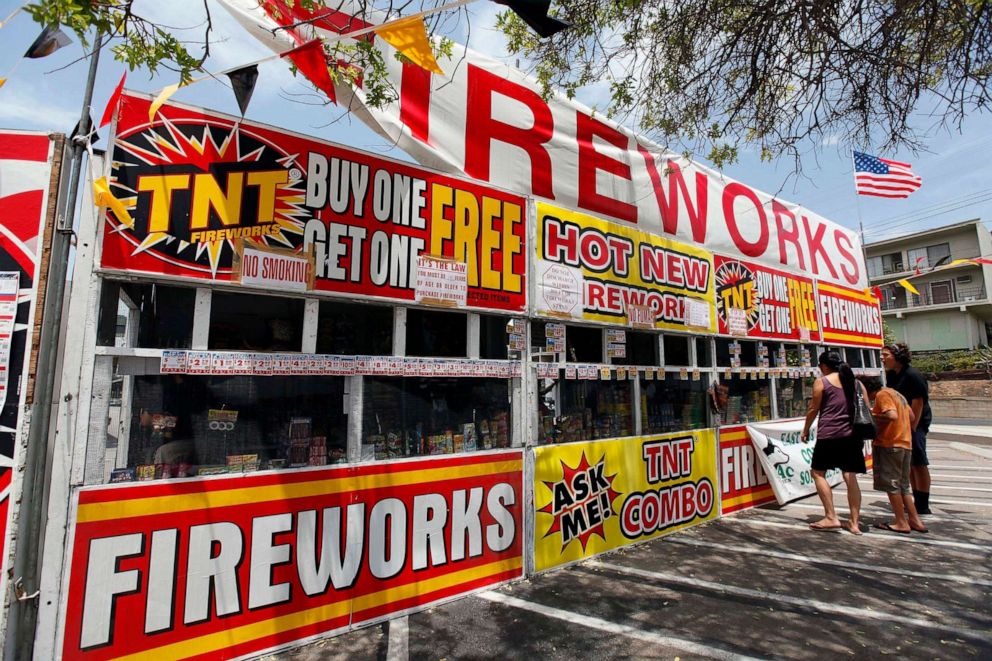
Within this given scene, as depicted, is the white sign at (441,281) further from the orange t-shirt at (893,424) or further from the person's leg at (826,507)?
the orange t-shirt at (893,424)

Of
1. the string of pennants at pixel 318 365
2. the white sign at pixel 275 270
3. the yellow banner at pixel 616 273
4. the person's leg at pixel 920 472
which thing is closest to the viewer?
the string of pennants at pixel 318 365

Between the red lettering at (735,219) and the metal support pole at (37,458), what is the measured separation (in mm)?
7544

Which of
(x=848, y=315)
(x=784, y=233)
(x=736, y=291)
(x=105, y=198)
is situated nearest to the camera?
(x=105, y=198)

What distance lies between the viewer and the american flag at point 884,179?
377 inches

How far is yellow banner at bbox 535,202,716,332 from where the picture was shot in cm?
511

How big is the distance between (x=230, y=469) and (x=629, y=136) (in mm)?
5941

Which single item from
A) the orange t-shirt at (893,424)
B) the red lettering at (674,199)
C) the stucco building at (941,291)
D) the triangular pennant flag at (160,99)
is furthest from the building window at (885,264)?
the triangular pennant flag at (160,99)

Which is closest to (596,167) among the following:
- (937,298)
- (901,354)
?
(901,354)

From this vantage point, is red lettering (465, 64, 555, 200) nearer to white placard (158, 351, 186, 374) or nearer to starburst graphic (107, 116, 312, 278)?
starburst graphic (107, 116, 312, 278)

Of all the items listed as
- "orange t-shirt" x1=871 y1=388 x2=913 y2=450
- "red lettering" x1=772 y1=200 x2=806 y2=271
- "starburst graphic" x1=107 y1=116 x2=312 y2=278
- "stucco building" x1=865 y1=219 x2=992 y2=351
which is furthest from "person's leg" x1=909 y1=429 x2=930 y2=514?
"stucco building" x1=865 y1=219 x2=992 y2=351

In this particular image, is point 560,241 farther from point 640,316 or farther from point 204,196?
point 204,196

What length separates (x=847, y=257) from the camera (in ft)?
33.8

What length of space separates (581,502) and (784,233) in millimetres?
6357

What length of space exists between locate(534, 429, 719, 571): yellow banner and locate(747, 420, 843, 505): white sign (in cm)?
115
